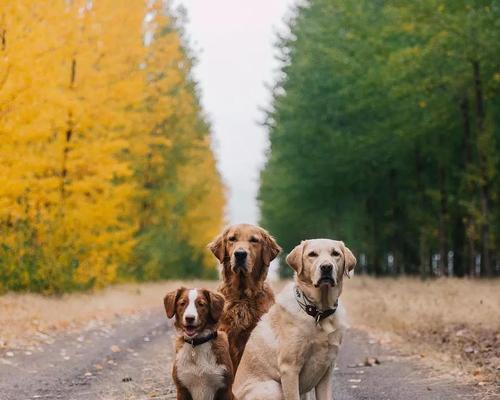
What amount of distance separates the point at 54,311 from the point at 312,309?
9653mm

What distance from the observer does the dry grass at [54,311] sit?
11797 millimetres

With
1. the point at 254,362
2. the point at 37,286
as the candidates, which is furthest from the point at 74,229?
the point at 254,362

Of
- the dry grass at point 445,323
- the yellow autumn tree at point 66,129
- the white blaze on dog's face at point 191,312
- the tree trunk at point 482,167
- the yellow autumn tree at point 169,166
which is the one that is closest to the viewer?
the white blaze on dog's face at point 191,312

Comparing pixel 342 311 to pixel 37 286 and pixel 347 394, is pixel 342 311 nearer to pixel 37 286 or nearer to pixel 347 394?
pixel 347 394

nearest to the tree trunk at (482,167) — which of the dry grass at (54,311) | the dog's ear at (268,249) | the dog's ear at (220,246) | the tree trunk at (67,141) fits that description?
the dry grass at (54,311)

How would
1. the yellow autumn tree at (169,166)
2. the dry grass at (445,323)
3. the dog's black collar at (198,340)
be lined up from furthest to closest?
the yellow autumn tree at (169,166), the dry grass at (445,323), the dog's black collar at (198,340)

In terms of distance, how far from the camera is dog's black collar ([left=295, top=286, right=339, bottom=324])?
546 cm

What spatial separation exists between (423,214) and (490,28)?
9275mm

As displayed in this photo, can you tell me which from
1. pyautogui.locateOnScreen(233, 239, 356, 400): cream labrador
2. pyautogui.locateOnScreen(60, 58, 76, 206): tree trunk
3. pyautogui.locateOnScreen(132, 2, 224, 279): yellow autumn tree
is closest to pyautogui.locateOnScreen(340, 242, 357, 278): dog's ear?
pyautogui.locateOnScreen(233, 239, 356, 400): cream labrador

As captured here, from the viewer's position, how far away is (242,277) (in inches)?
259

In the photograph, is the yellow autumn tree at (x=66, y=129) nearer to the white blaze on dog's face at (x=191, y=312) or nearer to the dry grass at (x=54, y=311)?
the dry grass at (x=54, y=311)

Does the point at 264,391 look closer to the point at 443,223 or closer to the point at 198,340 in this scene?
the point at 198,340

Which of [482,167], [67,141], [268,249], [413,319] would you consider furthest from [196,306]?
[482,167]

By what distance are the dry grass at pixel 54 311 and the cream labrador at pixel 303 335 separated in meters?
6.07
